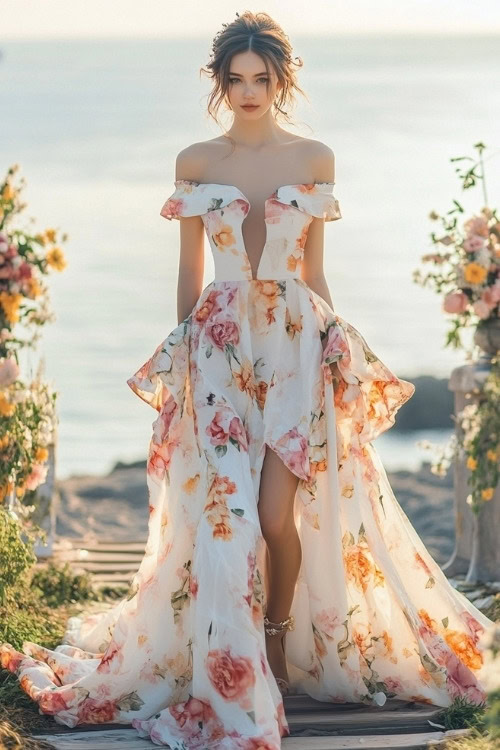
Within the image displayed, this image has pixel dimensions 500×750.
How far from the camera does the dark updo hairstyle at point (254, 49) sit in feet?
13.9

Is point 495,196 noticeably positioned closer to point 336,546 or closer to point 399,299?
point 399,299

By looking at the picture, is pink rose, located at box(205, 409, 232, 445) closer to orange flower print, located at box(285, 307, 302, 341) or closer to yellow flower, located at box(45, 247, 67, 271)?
orange flower print, located at box(285, 307, 302, 341)

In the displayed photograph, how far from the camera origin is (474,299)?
19.8 ft

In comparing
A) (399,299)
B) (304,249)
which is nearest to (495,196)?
(399,299)

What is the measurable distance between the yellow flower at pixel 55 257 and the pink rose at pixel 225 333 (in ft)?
4.79

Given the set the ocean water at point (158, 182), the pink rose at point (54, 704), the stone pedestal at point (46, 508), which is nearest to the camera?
the pink rose at point (54, 704)

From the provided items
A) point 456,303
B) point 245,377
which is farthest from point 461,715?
point 456,303

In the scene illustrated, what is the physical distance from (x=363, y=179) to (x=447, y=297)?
22620 millimetres

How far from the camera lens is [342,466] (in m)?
4.32

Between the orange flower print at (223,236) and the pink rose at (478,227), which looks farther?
the pink rose at (478,227)

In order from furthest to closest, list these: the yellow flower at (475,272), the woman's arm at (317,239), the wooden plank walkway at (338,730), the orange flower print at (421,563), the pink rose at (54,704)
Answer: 1. the yellow flower at (475,272)
2. the orange flower print at (421,563)
3. the woman's arm at (317,239)
4. the pink rose at (54,704)
5. the wooden plank walkway at (338,730)

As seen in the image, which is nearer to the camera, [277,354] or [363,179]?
[277,354]

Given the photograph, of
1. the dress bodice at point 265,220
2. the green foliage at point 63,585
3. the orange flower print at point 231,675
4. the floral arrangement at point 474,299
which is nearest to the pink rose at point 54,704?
the orange flower print at point 231,675

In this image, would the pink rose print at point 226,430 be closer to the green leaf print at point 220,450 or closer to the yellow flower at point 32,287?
the green leaf print at point 220,450
